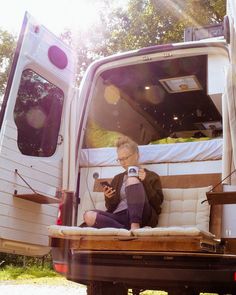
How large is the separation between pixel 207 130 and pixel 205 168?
12.1ft

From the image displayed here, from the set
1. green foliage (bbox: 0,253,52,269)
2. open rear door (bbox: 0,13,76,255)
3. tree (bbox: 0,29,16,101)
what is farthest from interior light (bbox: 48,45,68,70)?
tree (bbox: 0,29,16,101)

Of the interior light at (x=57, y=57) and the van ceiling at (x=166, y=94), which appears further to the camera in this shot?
the van ceiling at (x=166, y=94)

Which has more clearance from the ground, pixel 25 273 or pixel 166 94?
pixel 166 94

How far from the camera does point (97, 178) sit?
4660 millimetres

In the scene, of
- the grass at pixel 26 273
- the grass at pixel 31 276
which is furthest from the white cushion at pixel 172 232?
the grass at pixel 26 273

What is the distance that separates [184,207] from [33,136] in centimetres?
157

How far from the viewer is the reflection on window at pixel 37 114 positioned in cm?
436

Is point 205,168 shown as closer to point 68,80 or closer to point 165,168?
point 165,168

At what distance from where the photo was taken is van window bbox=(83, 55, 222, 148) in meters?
5.49

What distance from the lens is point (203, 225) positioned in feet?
12.8

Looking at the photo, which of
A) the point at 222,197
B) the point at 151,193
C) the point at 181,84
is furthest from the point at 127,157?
the point at 181,84

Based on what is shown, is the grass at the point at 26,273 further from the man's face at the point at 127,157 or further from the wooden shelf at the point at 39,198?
the man's face at the point at 127,157

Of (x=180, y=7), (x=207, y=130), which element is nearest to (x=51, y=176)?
(x=207, y=130)

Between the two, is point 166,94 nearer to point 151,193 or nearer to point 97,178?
point 97,178
